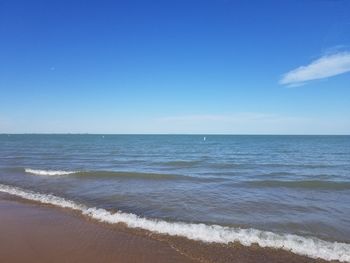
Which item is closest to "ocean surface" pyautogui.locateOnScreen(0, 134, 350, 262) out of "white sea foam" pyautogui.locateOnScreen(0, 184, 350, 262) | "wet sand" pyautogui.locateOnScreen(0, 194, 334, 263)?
"white sea foam" pyautogui.locateOnScreen(0, 184, 350, 262)

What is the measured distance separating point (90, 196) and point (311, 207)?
8775 millimetres

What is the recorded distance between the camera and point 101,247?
273 inches

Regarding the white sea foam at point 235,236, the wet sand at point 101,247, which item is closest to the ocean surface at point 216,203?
the white sea foam at point 235,236

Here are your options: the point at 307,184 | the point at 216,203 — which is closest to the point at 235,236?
the point at 216,203

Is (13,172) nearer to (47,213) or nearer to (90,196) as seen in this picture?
(90,196)

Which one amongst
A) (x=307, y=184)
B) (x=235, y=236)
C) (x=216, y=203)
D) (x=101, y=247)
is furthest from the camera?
(x=307, y=184)

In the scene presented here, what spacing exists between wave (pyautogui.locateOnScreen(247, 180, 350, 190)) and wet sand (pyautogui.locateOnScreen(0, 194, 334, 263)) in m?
9.93

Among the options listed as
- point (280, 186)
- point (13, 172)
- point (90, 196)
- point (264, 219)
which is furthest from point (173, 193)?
point (13, 172)

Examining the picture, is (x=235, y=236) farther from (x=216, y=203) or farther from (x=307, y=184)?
(x=307, y=184)

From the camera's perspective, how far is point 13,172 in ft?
66.9

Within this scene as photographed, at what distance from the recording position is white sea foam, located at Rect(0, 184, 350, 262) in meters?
6.88

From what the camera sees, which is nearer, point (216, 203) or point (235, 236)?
point (235, 236)

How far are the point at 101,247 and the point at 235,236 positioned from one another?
330cm

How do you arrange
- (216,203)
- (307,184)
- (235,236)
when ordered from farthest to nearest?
(307,184), (216,203), (235,236)
